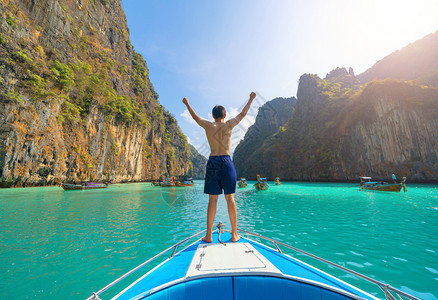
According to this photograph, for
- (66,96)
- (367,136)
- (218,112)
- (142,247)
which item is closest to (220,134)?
(218,112)

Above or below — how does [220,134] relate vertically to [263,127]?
below

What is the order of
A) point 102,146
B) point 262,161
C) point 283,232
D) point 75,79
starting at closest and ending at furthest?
point 283,232 → point 75,79 → point 102,146 → point 262,161

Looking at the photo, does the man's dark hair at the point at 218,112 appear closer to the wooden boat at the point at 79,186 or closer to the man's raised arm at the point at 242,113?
the man's raised arm at the point at 242,113

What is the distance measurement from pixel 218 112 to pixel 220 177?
115cm

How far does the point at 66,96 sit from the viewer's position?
28.0 metres

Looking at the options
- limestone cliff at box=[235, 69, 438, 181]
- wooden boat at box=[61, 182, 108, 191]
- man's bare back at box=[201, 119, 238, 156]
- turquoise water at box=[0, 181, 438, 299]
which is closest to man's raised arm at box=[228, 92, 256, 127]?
man's bare back at box=[201, 119, 238, 156]

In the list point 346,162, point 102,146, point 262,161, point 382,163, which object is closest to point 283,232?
point 102,146

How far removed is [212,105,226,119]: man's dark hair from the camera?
9.72ft

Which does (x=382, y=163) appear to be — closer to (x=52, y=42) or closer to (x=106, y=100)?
(x=106, y=100)

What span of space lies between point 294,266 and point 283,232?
14.3 ft

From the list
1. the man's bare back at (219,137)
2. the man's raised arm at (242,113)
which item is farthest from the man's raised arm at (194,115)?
the man's raised arm at (242,113)

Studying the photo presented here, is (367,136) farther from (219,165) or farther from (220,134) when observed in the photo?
(219,165)

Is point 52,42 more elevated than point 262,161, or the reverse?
point 52,42

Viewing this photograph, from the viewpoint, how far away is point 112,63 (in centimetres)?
4122
